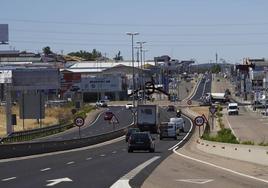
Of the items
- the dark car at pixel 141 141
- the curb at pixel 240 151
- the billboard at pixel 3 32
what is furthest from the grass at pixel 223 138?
the billboard at pixel 3 32

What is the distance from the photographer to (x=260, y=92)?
598 feet

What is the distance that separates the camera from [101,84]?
192 meters

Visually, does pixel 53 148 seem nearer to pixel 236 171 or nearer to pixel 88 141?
pixel 88 141

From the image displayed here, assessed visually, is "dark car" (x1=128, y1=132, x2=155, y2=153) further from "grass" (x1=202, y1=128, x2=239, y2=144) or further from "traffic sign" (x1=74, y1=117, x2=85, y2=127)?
"traffic sign" (x1=74, y1=117, x2=85, y2=127)

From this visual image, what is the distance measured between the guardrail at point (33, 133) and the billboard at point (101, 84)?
316 feet

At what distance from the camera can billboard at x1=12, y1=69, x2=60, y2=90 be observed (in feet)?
318

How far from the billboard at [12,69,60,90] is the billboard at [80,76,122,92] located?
71.9 meters

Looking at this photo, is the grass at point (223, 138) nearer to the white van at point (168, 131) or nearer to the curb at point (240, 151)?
the curb at point (240, 151)

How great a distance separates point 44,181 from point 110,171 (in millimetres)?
5208

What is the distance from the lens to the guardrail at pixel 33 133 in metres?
60.3

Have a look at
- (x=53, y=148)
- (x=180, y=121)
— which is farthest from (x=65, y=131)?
(x=53, y=148)

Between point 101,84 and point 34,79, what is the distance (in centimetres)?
8561

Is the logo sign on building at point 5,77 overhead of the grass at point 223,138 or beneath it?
overhead

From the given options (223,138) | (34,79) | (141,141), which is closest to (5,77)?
(34,79)
